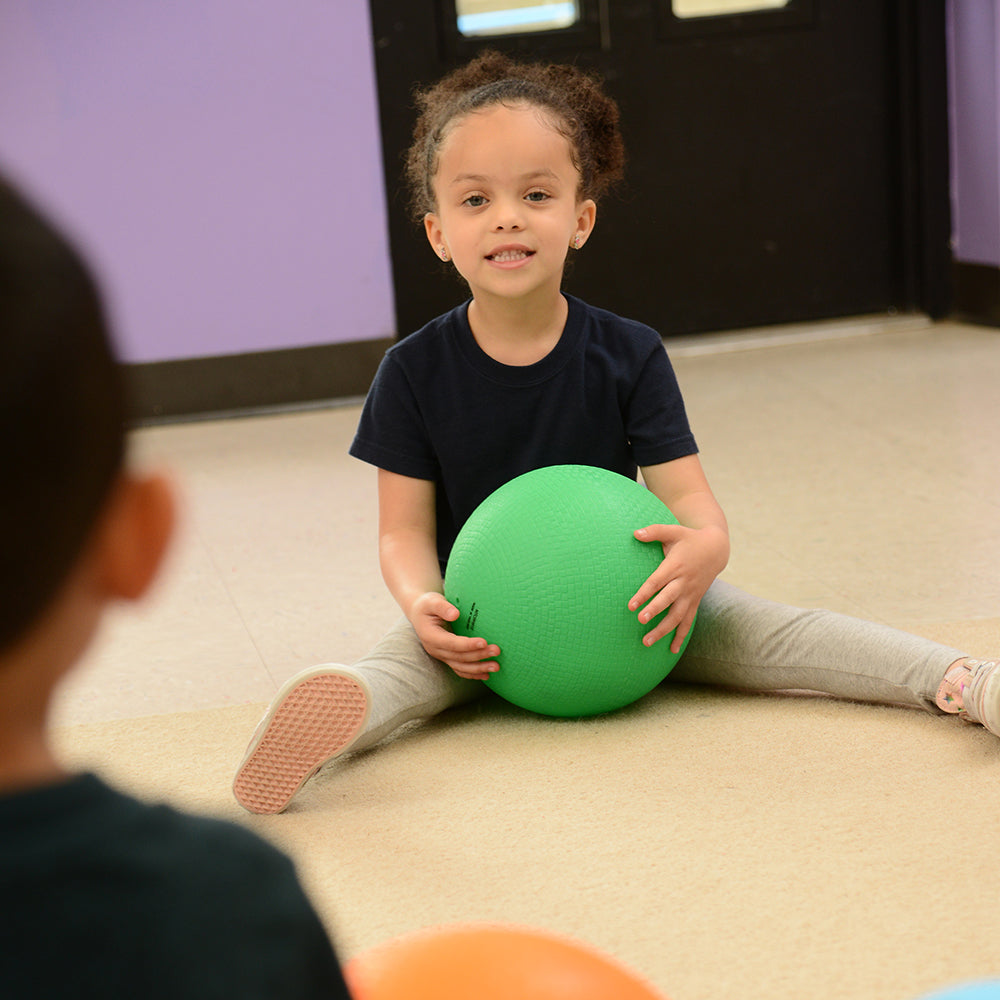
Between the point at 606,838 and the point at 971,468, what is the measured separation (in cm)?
171

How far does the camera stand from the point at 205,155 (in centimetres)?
392

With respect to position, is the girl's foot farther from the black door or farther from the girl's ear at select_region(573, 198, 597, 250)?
the black door

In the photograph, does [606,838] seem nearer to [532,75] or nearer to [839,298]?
[532,75]

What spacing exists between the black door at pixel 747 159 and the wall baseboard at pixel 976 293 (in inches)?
2.2

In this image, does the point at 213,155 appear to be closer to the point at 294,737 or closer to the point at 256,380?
the point at 256,380

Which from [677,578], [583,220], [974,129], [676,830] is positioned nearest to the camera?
[676,830]

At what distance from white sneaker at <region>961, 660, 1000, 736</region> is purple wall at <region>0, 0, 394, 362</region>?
280cm

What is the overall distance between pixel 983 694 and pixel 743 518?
111 centimetres

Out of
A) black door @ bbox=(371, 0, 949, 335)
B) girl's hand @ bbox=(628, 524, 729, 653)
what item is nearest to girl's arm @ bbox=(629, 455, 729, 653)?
girl's hand @ bbox=(628, 524, 729, 653)

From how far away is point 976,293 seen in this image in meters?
4.50

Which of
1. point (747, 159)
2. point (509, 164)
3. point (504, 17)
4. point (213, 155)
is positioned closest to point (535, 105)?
point (509, 164)

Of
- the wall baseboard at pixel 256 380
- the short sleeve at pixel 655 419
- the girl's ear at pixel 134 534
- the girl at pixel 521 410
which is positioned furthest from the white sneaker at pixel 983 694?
the wall baseboard at pixel 256 380

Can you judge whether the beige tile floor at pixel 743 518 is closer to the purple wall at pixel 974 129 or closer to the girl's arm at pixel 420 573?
the girl's arm at pixel 420 573

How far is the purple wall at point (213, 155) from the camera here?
12.4 feet
